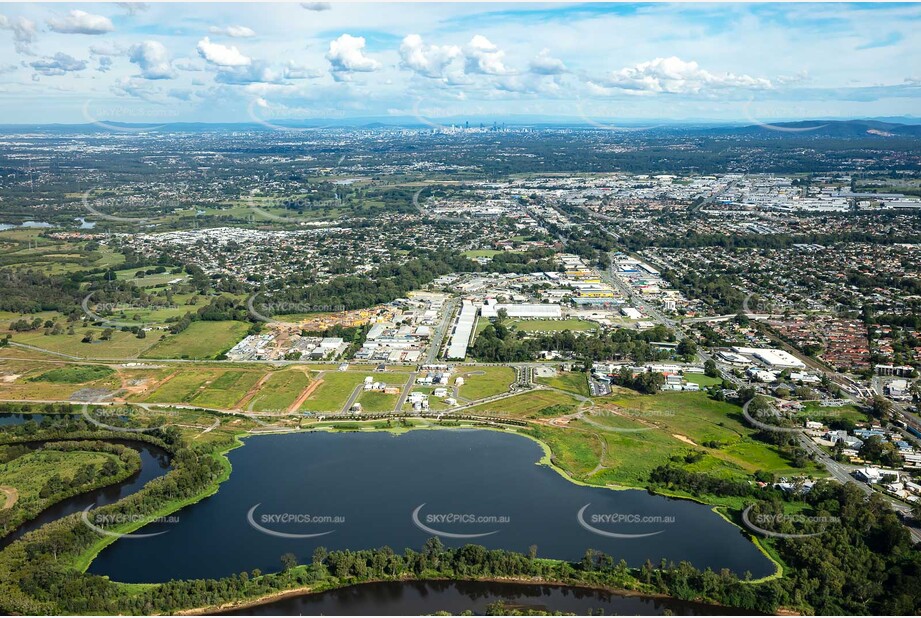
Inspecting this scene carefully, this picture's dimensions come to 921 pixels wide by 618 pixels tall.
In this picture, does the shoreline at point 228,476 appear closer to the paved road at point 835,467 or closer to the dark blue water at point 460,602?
the dark blue water at point 460,602

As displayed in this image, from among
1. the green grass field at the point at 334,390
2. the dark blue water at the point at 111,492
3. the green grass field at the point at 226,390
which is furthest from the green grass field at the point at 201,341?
the dark blue water at the point at 111,492

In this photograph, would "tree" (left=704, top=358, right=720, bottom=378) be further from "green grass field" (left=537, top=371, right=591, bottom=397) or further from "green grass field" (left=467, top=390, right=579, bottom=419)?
"green grass field" (left=467, top=390, right=579, bottom=419)

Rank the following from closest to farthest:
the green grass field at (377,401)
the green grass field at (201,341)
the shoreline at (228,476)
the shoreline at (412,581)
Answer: the shoreline at (412,581) < the shoreline at (228,476) < the green grass field at (377,401) < the green grass field at (201,341)

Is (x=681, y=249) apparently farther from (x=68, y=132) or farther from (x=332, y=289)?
(x=68, y=132)

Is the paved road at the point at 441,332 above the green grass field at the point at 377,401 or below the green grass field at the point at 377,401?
above

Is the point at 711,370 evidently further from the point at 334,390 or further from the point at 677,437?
the point at 334,390

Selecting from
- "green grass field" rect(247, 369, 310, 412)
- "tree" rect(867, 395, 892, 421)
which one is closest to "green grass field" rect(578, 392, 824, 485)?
"tree" rect(867, 395, 892, 421)

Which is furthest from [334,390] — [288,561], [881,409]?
[881,409]

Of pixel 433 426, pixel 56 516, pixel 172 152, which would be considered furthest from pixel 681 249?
pixel 172 152
